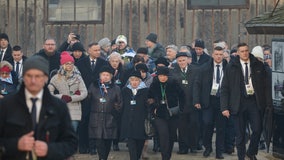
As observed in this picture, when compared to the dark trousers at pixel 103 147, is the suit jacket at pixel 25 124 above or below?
above

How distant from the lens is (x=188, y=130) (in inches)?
585

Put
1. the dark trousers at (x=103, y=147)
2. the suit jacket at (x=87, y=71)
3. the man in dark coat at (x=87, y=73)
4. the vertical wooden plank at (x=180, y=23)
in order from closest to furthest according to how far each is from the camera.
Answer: the dark trousers at (x=103, y=147)
the man in dark coat at (x=87, y=73)
the suit jacket at (x=87, y=71)
the vertical wooden plank at (x=180, y=23)

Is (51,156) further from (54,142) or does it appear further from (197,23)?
(197,23)

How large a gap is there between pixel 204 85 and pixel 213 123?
73 cm

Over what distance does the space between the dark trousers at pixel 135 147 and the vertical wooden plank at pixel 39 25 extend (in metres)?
7.10

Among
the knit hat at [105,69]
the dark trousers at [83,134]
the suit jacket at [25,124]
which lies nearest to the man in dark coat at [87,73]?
the dark trousers at [83,134]

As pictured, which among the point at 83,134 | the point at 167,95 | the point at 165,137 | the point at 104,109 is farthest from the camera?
the point at 83,134

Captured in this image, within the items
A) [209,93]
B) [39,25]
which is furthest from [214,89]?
[39,25]

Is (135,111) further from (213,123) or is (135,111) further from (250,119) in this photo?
(250,119)

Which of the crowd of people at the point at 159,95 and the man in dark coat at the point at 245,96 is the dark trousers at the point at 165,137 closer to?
the crowd of people at the point at 159,95

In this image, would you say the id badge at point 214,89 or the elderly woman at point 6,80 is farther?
the id badge at point 214,89

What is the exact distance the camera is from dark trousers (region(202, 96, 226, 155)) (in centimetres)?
1451

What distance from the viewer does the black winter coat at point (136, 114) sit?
13680mm

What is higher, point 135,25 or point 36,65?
point 135,25
